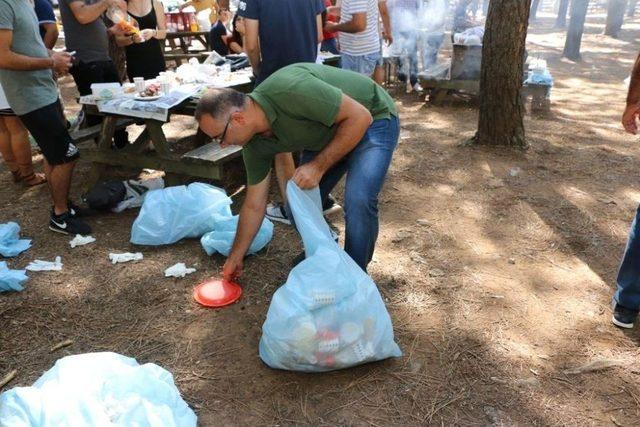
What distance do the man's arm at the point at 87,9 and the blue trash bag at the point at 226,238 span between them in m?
2.05

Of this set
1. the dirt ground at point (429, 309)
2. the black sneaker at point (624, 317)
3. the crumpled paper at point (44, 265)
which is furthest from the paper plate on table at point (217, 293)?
the black sneaker at point (624, 317)

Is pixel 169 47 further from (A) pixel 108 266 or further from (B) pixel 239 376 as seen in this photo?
(B) pixel 239 376

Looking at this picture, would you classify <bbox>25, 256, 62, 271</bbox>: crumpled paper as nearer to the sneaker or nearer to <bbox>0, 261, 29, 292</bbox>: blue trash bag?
<bbox>0, 261, 29, 292</bbox>: blue trash bag

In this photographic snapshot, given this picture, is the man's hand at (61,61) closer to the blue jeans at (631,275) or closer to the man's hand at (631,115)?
the man's hand at (631,115)

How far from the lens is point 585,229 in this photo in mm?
3350

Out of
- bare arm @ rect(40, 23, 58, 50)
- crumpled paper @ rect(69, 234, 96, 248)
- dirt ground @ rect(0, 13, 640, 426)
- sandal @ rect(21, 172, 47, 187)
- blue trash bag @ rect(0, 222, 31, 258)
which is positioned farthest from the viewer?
bare arm @ rect(40, 23, 58, 50)

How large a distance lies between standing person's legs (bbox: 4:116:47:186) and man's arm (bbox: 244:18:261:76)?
6.83 feet

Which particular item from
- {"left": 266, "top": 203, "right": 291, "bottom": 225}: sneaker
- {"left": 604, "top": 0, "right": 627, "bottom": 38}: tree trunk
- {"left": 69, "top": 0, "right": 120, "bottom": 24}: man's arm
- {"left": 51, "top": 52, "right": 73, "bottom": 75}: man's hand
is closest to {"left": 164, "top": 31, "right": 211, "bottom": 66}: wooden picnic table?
{"left": 69, "top": 0, "right": 120, "bottom": 24}: man's arm

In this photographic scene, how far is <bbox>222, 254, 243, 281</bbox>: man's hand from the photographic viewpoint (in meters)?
2.59

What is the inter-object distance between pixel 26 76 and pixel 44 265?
1.23m

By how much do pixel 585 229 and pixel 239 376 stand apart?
2.55 metres

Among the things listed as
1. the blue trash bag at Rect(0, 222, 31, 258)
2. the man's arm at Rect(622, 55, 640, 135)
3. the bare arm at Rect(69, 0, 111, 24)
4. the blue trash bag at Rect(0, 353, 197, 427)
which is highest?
the bare arm at Rect(69, 0, 111, 24)

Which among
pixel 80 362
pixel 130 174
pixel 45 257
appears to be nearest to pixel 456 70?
pixel 130 174

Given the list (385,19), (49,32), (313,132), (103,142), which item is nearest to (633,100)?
(313,132)
